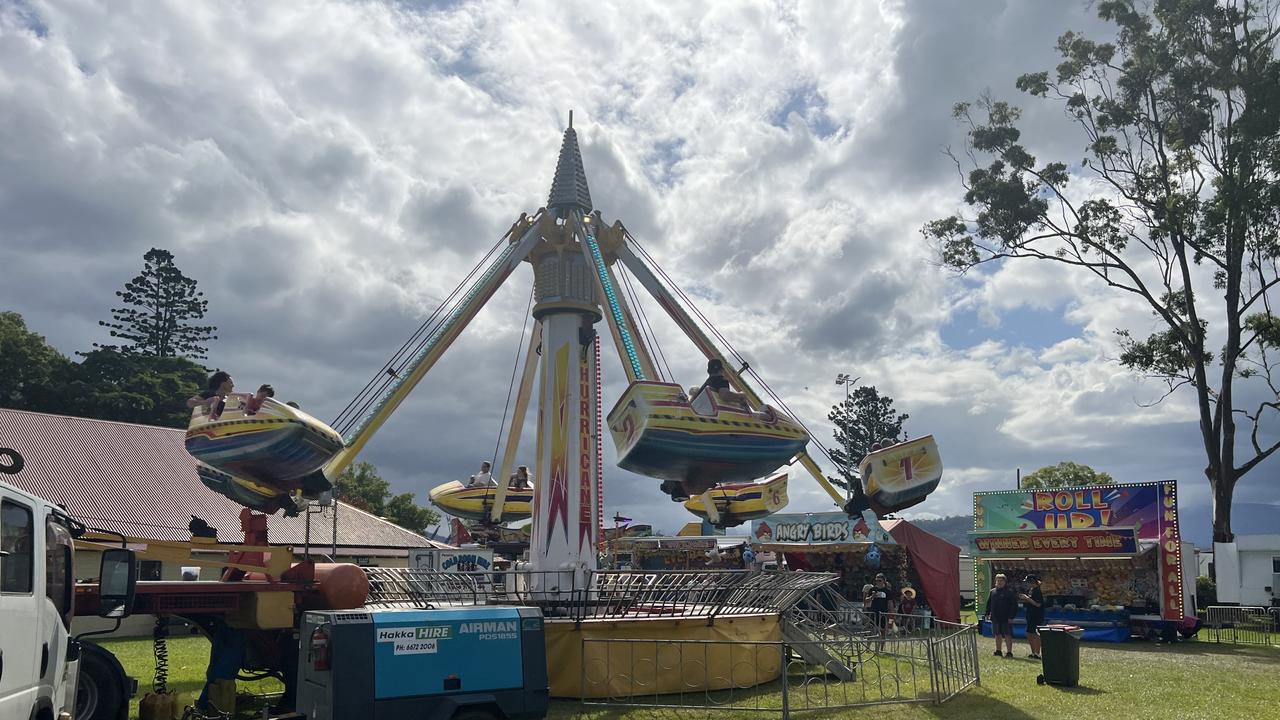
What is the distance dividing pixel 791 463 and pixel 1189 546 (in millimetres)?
17783

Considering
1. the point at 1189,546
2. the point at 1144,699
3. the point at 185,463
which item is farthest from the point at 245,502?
the point at 1189,546

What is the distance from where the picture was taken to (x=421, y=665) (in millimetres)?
9266

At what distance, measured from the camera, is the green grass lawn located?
41.3ft

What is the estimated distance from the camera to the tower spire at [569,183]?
20.0m

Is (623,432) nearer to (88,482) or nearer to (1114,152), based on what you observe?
(88,482)

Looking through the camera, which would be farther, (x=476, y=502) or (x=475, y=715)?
(x=476, y=502)

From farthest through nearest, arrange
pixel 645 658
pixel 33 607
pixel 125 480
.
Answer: pixel 125 480
pixel 645 658
pixel 33 607

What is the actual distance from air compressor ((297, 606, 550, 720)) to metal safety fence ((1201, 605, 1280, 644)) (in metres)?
23.1

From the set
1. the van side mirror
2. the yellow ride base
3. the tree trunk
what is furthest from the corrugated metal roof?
the tree trunk

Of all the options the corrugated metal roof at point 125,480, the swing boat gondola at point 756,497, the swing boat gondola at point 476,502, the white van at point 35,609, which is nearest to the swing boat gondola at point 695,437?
the white van at point 35,609

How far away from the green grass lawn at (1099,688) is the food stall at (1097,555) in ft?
11.8

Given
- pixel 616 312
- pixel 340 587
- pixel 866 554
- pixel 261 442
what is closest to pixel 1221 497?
pixel 866 554

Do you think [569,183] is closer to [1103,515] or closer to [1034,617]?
[1034,617]

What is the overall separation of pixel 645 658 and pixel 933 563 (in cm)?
1712
